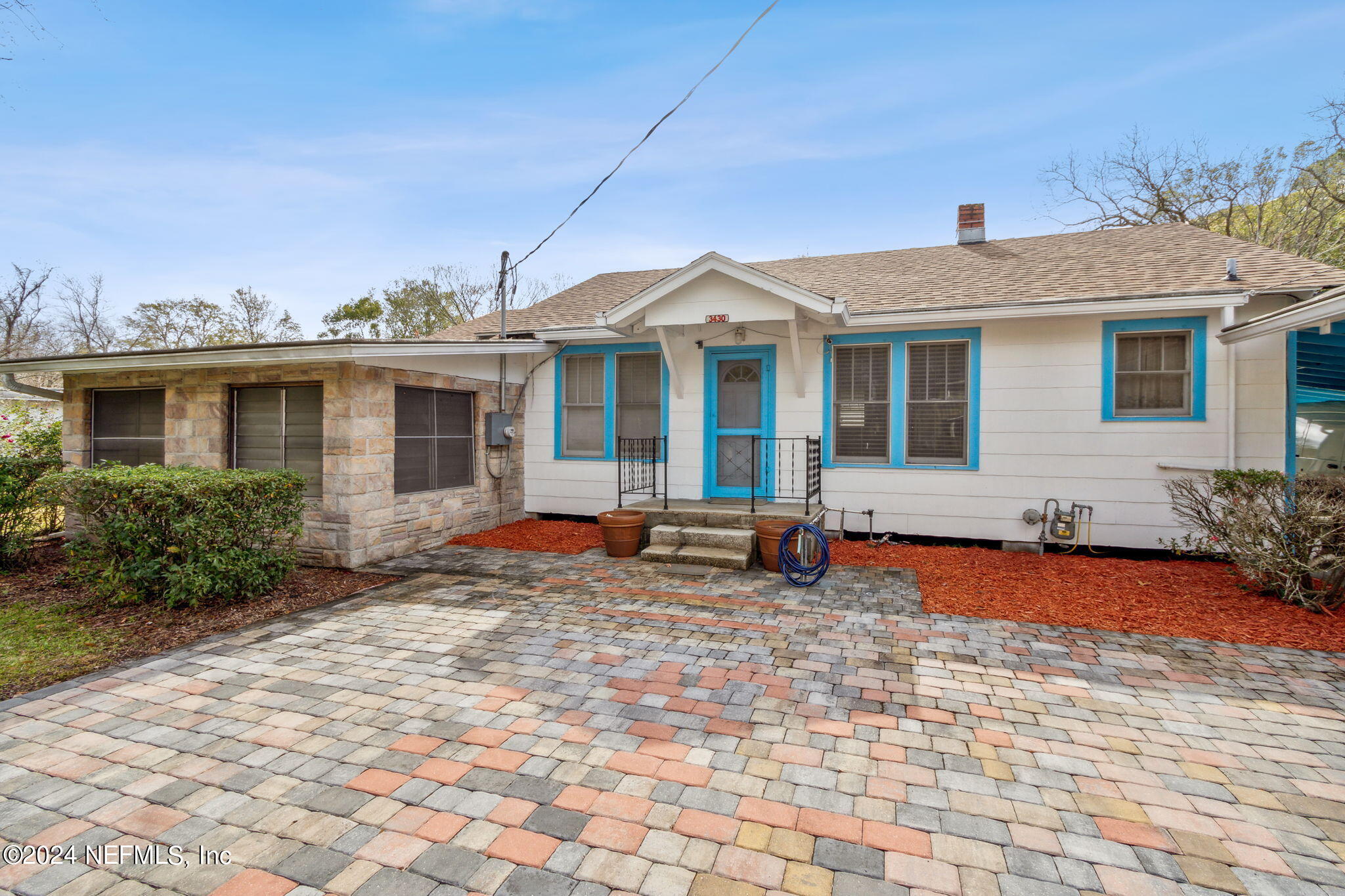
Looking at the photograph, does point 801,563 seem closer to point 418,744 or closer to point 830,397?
point 830,397

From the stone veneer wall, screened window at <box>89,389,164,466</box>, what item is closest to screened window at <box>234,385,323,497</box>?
the stone veneer wall

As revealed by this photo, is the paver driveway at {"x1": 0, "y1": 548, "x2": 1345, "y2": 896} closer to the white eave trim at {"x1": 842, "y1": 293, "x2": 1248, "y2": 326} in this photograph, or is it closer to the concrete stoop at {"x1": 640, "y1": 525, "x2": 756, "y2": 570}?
the concrete stoop at {"x1": 640, "y1": 525, "x2": 756, "y2": 570}

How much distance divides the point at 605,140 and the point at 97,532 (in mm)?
6686

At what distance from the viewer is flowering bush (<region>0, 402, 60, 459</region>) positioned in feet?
22.5

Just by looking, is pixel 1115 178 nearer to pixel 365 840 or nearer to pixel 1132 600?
pixel 1132 600

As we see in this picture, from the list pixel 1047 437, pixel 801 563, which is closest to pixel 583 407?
pixel 801 563

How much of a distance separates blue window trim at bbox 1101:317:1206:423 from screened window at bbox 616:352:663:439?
212 inches

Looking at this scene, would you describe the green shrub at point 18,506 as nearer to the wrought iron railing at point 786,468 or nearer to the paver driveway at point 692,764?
the paver driveway at point 692,764

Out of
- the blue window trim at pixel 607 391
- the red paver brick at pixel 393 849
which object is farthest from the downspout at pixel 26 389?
the red paver brick at pixel 393 849

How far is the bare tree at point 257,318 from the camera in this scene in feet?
77.6

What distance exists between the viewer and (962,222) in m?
9.62

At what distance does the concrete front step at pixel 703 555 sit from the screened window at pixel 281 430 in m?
3.78

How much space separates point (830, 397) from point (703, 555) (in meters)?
2.84

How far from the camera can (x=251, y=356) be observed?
583cm
